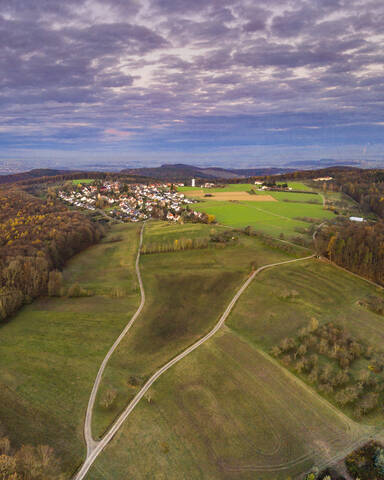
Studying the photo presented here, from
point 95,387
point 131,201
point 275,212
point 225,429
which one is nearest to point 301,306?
point 225,429

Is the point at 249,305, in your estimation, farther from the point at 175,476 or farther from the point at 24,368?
the point at 24,368

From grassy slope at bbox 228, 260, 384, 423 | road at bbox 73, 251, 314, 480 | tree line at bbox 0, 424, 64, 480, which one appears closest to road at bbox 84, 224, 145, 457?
road at bbox 73, 251, 314, 480

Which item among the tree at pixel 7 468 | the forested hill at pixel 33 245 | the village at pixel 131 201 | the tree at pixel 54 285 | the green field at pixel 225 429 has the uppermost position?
the village at pixel 131 201

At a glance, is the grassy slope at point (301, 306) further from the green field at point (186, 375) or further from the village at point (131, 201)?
the village at point (131, 201)

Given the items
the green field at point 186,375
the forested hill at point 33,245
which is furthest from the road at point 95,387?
the forested hill at point 33,245

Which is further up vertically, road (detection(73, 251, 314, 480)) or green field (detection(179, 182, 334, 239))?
green field (detection(179, 182, 334, 239))

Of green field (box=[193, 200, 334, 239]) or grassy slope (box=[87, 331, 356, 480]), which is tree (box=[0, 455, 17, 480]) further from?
green field (box=[193, 200, 334, 239])
